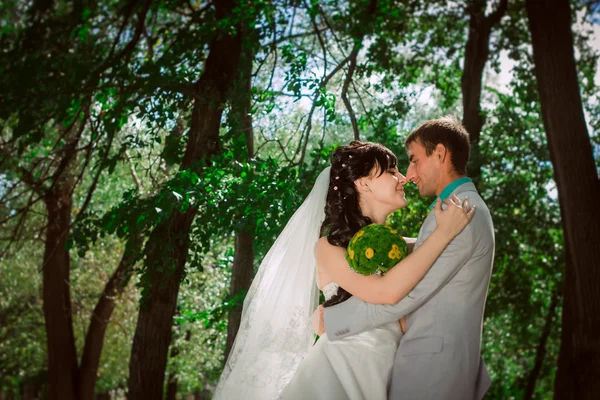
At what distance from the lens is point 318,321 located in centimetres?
393

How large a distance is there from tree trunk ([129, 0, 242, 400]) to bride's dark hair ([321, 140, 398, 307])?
10.3 ft

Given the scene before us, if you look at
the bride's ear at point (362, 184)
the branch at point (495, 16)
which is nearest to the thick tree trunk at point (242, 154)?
Result: the bride's ear at point (362, 184)

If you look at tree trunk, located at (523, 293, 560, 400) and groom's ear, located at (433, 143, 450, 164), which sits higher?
groom's ear, located at (433, 143, 450, 164)

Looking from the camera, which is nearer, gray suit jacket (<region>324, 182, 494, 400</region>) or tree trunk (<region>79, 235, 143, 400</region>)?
gray suit jacket (<region>324, 182, 494, 400</region>)

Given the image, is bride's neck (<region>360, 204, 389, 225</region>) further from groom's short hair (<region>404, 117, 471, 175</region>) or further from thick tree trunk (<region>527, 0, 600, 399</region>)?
thick tree trunk (<region>527, 0, 600, 399</region>)

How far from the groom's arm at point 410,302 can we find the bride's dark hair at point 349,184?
1.55 ft

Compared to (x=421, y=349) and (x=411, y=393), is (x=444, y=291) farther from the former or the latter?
(x=411, y=393)

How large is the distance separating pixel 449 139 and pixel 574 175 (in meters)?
3.90

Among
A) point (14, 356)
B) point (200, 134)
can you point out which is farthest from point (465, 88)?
point (14, 356)

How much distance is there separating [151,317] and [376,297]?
4.45 meters

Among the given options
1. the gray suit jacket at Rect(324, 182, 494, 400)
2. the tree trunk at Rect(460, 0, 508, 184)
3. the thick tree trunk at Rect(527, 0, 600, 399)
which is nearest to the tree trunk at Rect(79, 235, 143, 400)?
the tree trunk at Rect(460, 0, 508, 184)

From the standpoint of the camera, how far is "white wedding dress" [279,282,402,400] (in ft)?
11.3

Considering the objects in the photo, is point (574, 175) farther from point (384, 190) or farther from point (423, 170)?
point (423, 170)

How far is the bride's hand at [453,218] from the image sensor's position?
332 centimetres
